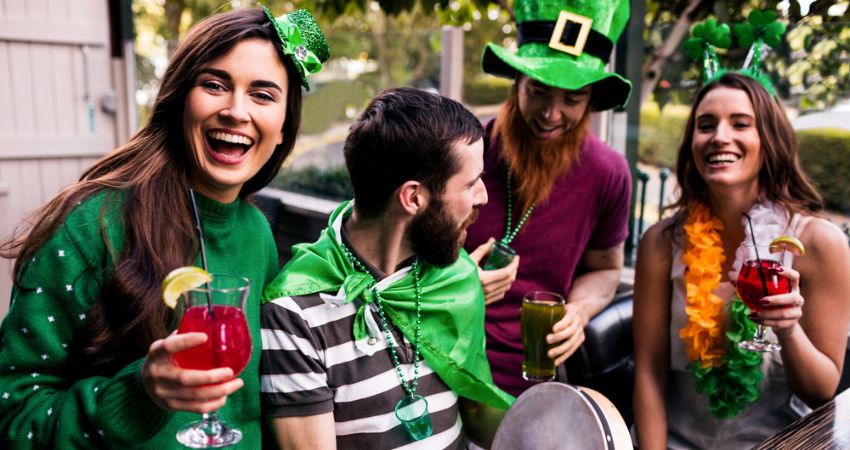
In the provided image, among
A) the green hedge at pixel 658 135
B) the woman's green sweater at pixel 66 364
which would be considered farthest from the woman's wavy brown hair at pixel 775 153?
the woman's green sweater at pixel 66 364

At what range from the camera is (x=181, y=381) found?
3.43 ft

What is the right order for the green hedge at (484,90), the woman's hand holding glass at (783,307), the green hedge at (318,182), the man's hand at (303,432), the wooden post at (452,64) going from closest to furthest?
the man's hand at (303,432)
the woman's hand holding glass at (783,307)
the wooden post at (452,64)
the green hedge at (484,90)
the green hedge at (318,182)

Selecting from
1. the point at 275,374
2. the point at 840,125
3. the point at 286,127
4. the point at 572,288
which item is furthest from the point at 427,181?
the point at 840,125

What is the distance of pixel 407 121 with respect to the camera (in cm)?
153

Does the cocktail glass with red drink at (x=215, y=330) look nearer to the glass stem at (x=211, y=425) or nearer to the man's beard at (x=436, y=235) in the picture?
the glass stem at (x=211, y=425)

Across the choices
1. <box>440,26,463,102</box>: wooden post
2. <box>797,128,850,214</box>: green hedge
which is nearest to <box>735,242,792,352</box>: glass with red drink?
<box>797,128,850,214</box>: green hedge

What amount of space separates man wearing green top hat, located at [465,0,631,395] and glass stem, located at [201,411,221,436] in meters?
1.13

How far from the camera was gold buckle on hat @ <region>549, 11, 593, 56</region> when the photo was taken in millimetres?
2176

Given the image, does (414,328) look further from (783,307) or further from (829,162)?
(829,162)

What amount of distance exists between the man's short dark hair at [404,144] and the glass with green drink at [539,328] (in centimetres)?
54

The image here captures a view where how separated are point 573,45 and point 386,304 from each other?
1.11 m

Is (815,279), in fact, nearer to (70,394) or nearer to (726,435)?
(726,435)

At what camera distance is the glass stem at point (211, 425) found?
1131 mm

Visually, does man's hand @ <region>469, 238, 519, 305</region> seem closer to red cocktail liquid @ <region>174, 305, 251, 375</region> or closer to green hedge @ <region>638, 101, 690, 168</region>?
red cocktail liquid @ <region>174, 305, 251, 375</region>
